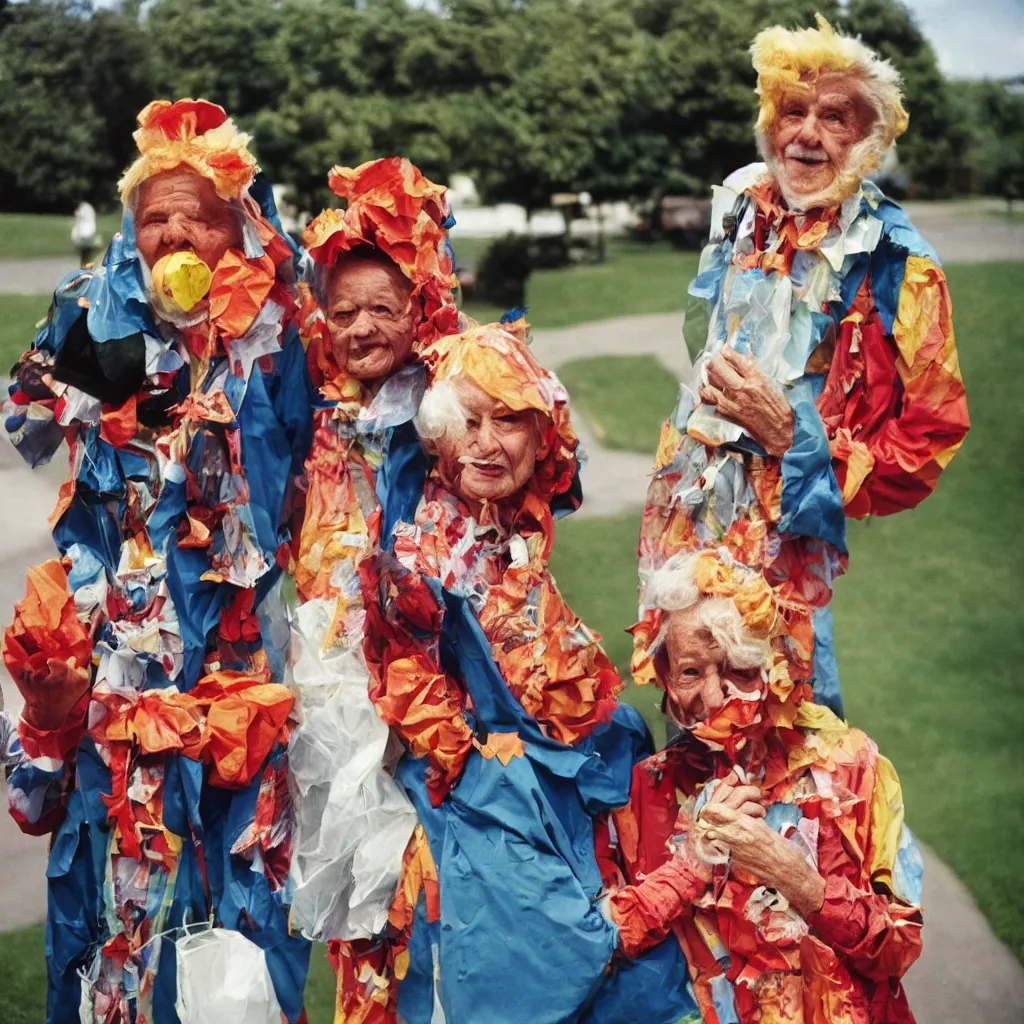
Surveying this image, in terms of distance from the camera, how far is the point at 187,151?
2787 mm

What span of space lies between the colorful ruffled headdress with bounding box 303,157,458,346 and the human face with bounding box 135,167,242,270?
19 cm

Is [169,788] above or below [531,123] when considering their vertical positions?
below

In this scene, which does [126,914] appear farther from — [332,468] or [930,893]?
[930,893]

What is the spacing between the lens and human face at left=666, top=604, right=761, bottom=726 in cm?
247

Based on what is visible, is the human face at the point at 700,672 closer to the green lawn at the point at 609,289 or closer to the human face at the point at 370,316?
the human face at the point at 370,316

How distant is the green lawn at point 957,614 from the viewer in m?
4.30

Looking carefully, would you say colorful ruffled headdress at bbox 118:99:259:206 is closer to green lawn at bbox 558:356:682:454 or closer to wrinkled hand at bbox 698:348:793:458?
wrinkled hand at bbox 698:348:793:458

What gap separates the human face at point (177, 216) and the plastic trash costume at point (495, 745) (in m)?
0.49

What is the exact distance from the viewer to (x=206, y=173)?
2.77m

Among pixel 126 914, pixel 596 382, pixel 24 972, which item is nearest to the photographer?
pixel 126 914

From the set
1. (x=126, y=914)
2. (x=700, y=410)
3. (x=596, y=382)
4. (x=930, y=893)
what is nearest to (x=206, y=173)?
(x=700, y=410)

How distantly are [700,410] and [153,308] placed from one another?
1.00m

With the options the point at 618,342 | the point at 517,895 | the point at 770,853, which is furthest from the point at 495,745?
the point at 618,342

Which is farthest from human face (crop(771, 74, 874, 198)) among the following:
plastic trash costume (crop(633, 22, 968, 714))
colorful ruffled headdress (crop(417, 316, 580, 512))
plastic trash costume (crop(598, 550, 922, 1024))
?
plastic trash costume (crop(598, 550, 922, 1024))
